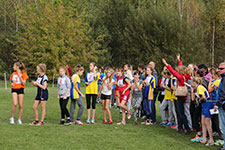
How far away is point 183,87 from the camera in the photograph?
10.6m

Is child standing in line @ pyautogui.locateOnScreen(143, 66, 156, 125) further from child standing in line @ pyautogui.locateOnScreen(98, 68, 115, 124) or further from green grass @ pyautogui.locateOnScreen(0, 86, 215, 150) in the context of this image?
child standing in line @ pyautogui.locateOnScreen(98, 68, 115, 124)

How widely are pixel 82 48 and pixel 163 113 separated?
31.4m

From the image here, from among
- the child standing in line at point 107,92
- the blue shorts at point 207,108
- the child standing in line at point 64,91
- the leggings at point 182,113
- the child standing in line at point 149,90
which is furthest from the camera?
the child standing in line at point 149,90

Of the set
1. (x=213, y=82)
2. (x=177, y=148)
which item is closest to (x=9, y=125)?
(x=177, y=148)

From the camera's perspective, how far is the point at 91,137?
9.88 metres

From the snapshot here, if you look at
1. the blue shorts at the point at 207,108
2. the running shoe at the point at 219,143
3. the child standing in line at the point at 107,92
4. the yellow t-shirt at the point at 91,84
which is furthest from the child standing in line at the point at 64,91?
the running shoe at the point at 219,143

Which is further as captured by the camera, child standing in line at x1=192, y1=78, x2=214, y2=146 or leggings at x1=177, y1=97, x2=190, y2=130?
leggings at x1=177, y1=97, x2=190, y2=130

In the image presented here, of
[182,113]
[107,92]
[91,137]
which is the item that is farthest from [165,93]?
[91,137]

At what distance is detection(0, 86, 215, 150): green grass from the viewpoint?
347 inches

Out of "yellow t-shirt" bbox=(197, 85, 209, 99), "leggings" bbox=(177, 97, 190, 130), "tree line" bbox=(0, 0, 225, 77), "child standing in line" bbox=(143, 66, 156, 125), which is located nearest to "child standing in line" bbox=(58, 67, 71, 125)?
"child standing in line" bbox=(143, 66, 156, 125)

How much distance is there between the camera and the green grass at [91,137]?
882 cm

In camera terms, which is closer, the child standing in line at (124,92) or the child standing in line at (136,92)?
the child standing in line at (124,92)

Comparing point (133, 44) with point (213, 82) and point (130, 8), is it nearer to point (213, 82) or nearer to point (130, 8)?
point (130, 8)

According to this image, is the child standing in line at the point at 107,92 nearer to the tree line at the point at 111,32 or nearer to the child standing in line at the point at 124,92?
the child standing in line at the point at 124,92
